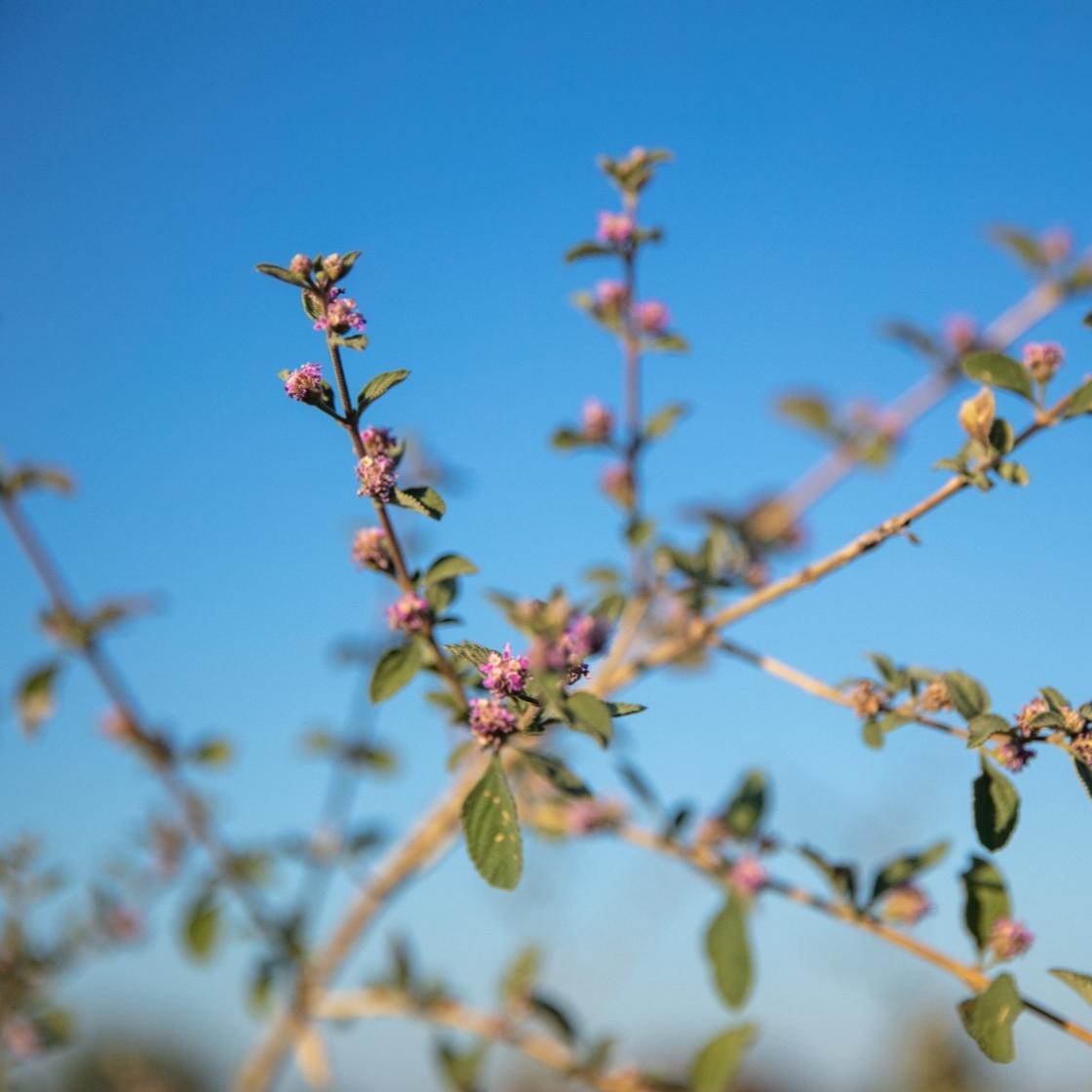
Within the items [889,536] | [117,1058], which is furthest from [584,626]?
[117,1058]

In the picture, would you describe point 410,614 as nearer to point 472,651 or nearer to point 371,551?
point 371,551

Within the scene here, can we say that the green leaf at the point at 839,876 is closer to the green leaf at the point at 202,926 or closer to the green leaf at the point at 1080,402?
the green leaf at the point at 1080,402

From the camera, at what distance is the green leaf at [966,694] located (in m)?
1.71

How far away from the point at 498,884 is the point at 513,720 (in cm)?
23

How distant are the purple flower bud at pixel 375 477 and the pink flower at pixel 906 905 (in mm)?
1455

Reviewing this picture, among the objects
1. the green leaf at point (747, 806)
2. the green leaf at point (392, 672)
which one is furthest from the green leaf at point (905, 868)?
the green leaf at point (392, 672)

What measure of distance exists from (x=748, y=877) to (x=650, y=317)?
1422 mm

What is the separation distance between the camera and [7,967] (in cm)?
366

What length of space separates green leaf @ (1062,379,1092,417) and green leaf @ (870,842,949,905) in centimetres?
96

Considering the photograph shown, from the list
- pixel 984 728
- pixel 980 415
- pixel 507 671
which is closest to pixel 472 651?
pixel 507 671

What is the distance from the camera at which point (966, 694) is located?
5.67ft

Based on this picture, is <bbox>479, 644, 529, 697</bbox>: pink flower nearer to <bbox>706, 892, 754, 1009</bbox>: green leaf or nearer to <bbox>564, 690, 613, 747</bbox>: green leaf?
<bbox>564, 690, 613, 747</bbox>: green leaf

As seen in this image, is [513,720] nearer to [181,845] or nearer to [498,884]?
[498,884]

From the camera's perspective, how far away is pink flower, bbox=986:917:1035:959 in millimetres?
1836
